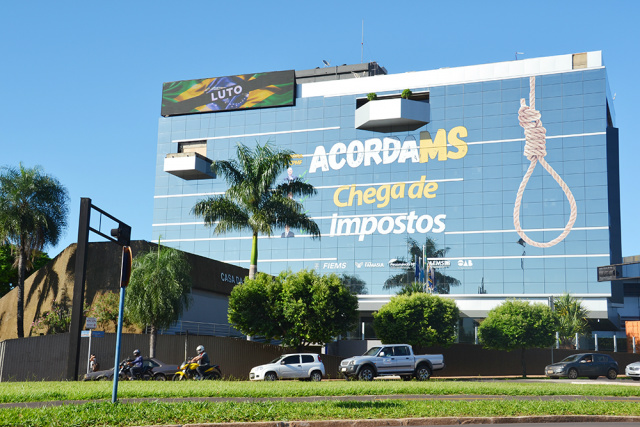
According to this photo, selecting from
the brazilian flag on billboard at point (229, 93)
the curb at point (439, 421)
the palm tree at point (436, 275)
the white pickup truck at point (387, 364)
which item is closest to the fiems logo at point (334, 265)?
the palm tree at point (436, 275)

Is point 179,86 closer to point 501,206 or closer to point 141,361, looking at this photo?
point 501,206

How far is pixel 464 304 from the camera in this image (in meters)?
84.5

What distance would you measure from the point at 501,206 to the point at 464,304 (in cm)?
1291

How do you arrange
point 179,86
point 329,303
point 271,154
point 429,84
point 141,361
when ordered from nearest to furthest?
point 141,361 → point 329,303 → point 271,154 → point 429,84 → point 179,86

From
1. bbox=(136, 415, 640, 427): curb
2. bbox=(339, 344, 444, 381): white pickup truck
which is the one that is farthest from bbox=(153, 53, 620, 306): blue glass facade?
Answer: bbox=(136, 415, 640, 427): curb

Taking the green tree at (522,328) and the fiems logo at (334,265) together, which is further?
the fiems logo at (334,265)

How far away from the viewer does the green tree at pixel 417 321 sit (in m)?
46.0

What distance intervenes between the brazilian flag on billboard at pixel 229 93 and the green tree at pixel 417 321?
5528 cm

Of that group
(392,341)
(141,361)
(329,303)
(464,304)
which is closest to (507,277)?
(464,304)

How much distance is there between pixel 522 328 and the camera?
49781 mm

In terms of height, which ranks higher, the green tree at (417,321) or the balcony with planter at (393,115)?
the balcony with planter at (393,115)

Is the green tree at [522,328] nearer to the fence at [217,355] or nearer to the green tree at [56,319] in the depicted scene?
the fence at [217,355]

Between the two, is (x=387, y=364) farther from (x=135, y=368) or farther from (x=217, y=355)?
(x=135, y=368)

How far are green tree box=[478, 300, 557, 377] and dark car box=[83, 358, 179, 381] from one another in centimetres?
2852
